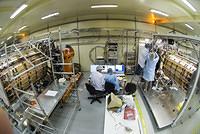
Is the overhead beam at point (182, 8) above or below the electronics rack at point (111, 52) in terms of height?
above

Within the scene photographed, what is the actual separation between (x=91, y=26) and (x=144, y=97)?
9.56 feet

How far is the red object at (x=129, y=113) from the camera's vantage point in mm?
2997

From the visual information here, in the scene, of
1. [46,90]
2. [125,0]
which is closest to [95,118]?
[46,90]

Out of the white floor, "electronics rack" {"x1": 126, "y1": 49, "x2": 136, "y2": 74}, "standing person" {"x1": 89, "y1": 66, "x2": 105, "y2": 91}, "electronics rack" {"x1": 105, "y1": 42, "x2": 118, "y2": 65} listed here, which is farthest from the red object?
"electronics rack" {"x1": 126, "y1": 49, "x2": 136, "y2": 74}

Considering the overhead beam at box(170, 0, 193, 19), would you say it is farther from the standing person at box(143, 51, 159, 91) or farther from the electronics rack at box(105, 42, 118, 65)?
the electronics rack at box(105, 42, 118, 65)

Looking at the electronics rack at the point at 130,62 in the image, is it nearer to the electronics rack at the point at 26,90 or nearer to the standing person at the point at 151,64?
the standing person at the point at 151,64

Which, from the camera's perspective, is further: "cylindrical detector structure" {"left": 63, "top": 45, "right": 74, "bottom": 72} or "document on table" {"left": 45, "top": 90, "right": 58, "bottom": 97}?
"cylindrical detector structure" {"left": 63, "top": 45, "right": 74, "bottom": 72}

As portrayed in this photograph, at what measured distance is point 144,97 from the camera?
507cm

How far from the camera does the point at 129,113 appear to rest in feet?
10.2

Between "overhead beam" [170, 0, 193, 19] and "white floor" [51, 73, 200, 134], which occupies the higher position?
"overhead beam" [170, 0, 193, 19]

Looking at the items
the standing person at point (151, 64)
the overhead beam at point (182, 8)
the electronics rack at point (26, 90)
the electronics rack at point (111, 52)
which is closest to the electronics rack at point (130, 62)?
the electronics rack at point (111, 52)

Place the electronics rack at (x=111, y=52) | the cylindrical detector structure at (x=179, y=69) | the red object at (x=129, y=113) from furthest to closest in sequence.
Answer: the electronics rack at (x=111, y=52) < the cylindrical detector structure at (x=179, y=69) < the red object at (x=129, y=113)

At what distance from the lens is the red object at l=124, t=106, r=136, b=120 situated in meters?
3.00

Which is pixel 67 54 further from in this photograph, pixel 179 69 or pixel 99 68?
pixel 179 69
